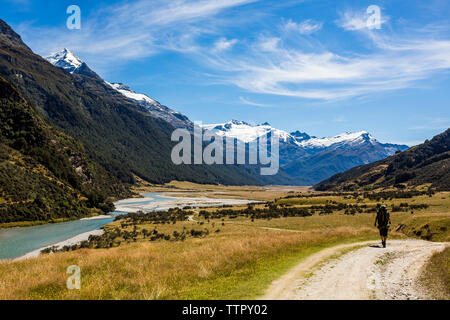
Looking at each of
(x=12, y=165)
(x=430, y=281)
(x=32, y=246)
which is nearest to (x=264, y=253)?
(x=430, y=281)

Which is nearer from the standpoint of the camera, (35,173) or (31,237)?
(31,237)

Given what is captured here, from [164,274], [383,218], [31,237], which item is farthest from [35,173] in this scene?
[383,218]

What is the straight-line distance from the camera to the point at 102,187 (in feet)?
522

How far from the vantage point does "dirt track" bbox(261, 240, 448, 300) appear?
37.1 ft

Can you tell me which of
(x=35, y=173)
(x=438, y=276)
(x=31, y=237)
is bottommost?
(x=31, y=237)

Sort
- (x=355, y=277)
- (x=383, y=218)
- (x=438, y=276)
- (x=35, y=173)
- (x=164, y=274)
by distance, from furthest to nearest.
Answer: (x=35, y=173) → (x=383, y=218) → (x=164, y=274) → (x=355, y=277) → (x=438, y=276)

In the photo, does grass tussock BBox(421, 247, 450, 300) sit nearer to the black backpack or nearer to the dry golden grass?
the dry golden grass

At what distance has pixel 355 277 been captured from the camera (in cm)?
1405

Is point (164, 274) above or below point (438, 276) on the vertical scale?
below

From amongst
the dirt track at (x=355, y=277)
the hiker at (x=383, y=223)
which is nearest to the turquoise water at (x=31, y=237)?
the dirt track at (x=355, y=277)

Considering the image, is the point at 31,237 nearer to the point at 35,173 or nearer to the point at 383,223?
the point at 35,173

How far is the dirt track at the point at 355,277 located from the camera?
11.3 meters

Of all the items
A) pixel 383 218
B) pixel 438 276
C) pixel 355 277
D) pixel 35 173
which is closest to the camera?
pixel 438 276
